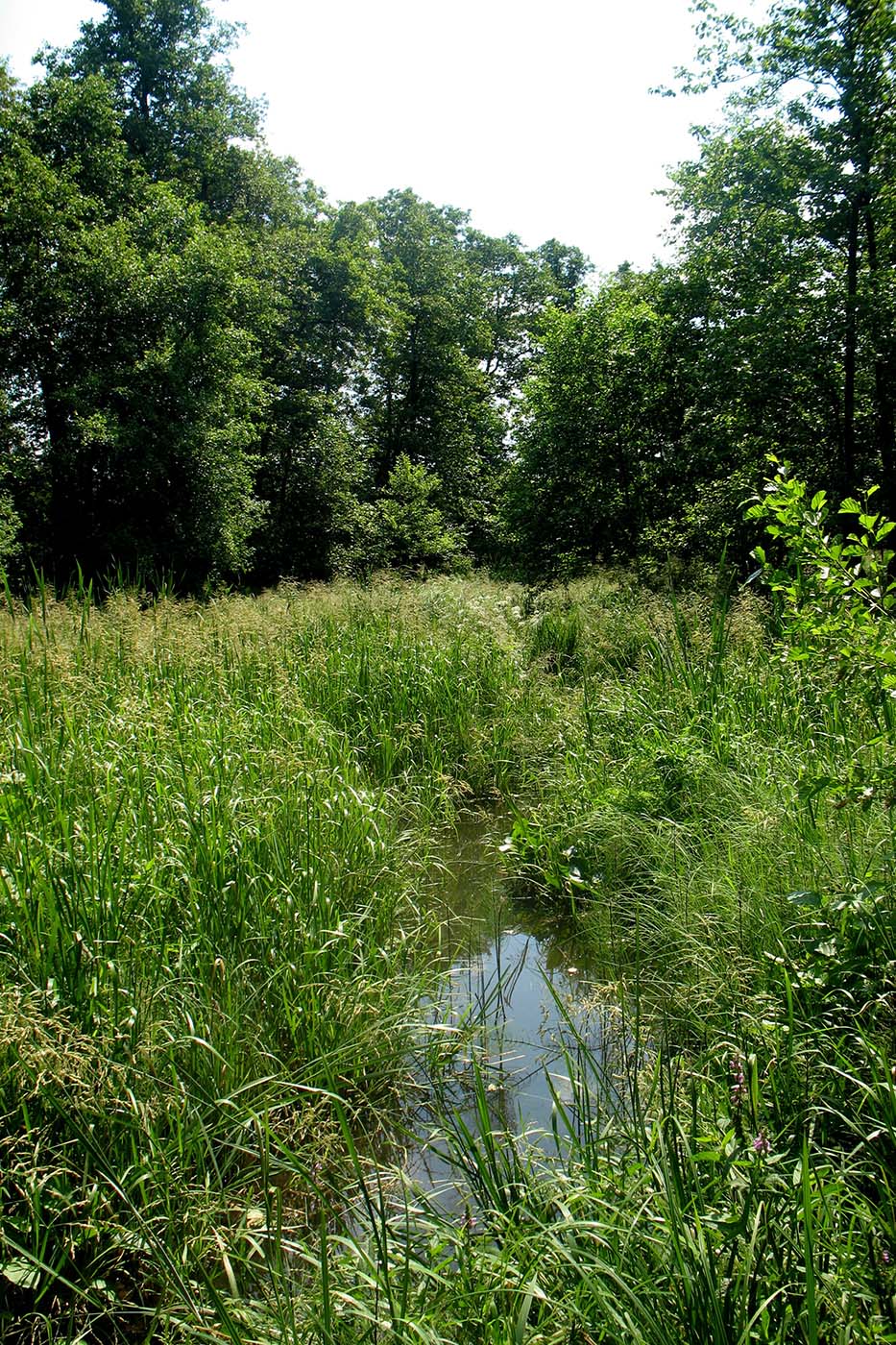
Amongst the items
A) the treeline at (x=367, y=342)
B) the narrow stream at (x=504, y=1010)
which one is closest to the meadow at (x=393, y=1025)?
the narrow stream at (x=504, y=1010)

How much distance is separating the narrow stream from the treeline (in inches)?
131

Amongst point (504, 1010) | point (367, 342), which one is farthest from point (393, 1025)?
point (367, 342)

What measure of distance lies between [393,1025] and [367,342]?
2451 centimetres

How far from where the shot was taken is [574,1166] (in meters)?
1.76

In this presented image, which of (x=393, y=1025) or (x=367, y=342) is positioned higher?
(x=367, y=342)

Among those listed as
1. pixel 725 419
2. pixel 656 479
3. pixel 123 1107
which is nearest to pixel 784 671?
pixel 123 1107

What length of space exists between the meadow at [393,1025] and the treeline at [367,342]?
3.06 metres

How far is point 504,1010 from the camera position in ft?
9.92

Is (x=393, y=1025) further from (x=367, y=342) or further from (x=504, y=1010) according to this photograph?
(x=367, y=342)

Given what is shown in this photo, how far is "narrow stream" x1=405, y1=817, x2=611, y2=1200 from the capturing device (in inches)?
91.4

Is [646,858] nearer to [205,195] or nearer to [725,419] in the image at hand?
[725,419]

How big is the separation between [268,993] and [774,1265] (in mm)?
1521

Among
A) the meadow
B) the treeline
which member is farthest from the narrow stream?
the treeline

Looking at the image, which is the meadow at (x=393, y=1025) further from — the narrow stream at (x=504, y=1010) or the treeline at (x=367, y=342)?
the treeline at (x=367, y=342)
